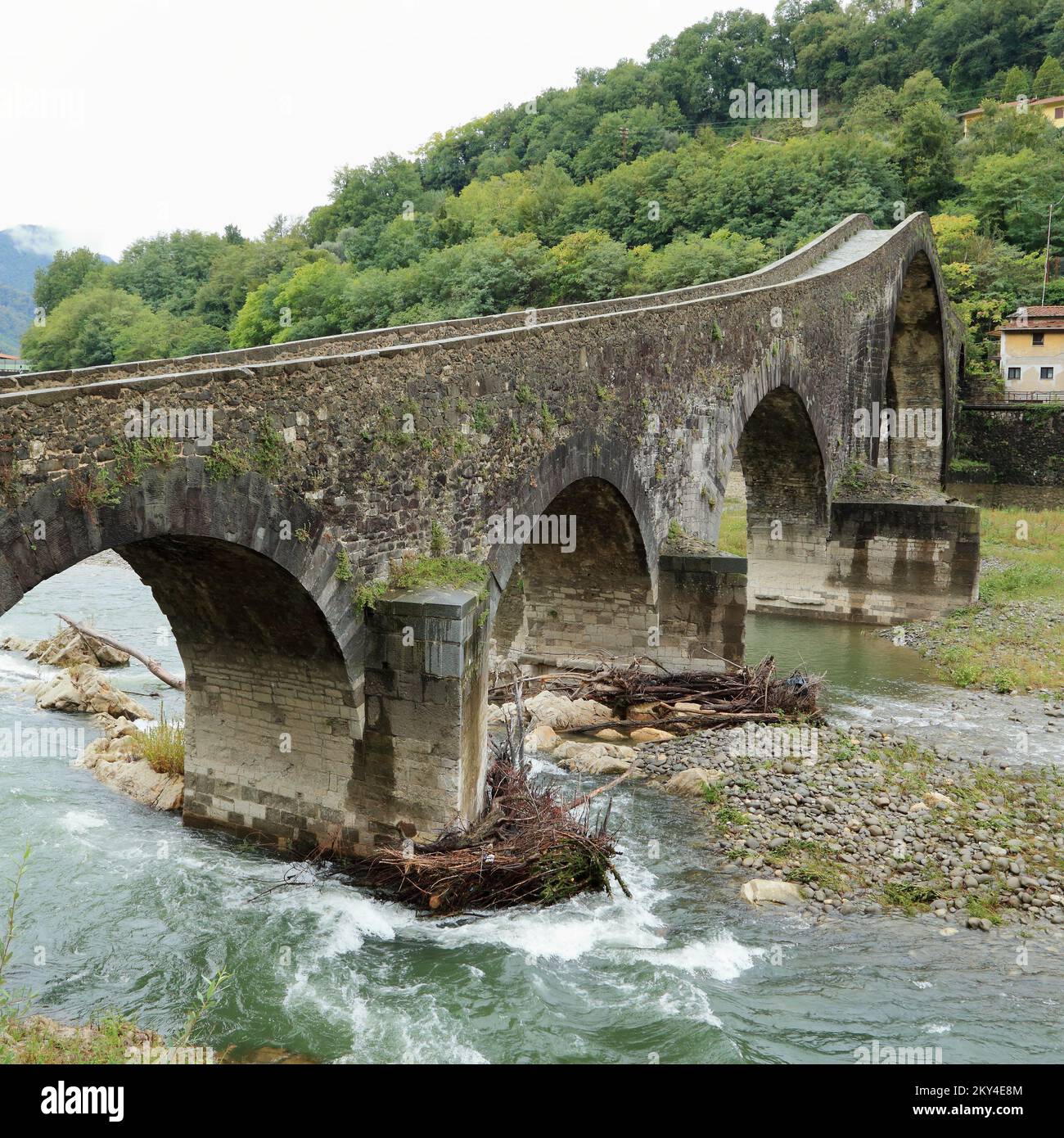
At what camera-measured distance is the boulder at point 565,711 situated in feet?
56.4

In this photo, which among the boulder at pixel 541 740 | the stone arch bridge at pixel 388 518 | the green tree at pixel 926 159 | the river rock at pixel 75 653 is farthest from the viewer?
the green tree at pixel 926 159

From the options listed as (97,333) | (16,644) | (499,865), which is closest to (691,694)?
(499,865)

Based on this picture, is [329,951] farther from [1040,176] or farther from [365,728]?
[1040,176]

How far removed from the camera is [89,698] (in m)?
17.2

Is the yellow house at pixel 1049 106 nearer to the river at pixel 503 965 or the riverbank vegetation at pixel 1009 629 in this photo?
the riverbank vegetation at pixel 1009 629

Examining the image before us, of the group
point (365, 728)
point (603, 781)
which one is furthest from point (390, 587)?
point (603, 781)

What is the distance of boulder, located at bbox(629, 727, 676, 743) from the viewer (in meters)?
16.9

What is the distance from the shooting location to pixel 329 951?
10.1 m

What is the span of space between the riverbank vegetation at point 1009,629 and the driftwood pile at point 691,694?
4641 mm

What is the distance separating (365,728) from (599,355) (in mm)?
6834

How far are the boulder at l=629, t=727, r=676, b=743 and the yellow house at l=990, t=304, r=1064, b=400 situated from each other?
111 ft

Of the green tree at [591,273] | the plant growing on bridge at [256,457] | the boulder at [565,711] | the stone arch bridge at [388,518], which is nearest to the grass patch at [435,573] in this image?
the stone arch bridge at [388,518]

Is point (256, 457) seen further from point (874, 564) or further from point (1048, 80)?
point (1048, 80)

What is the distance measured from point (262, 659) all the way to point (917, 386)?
3279cm
